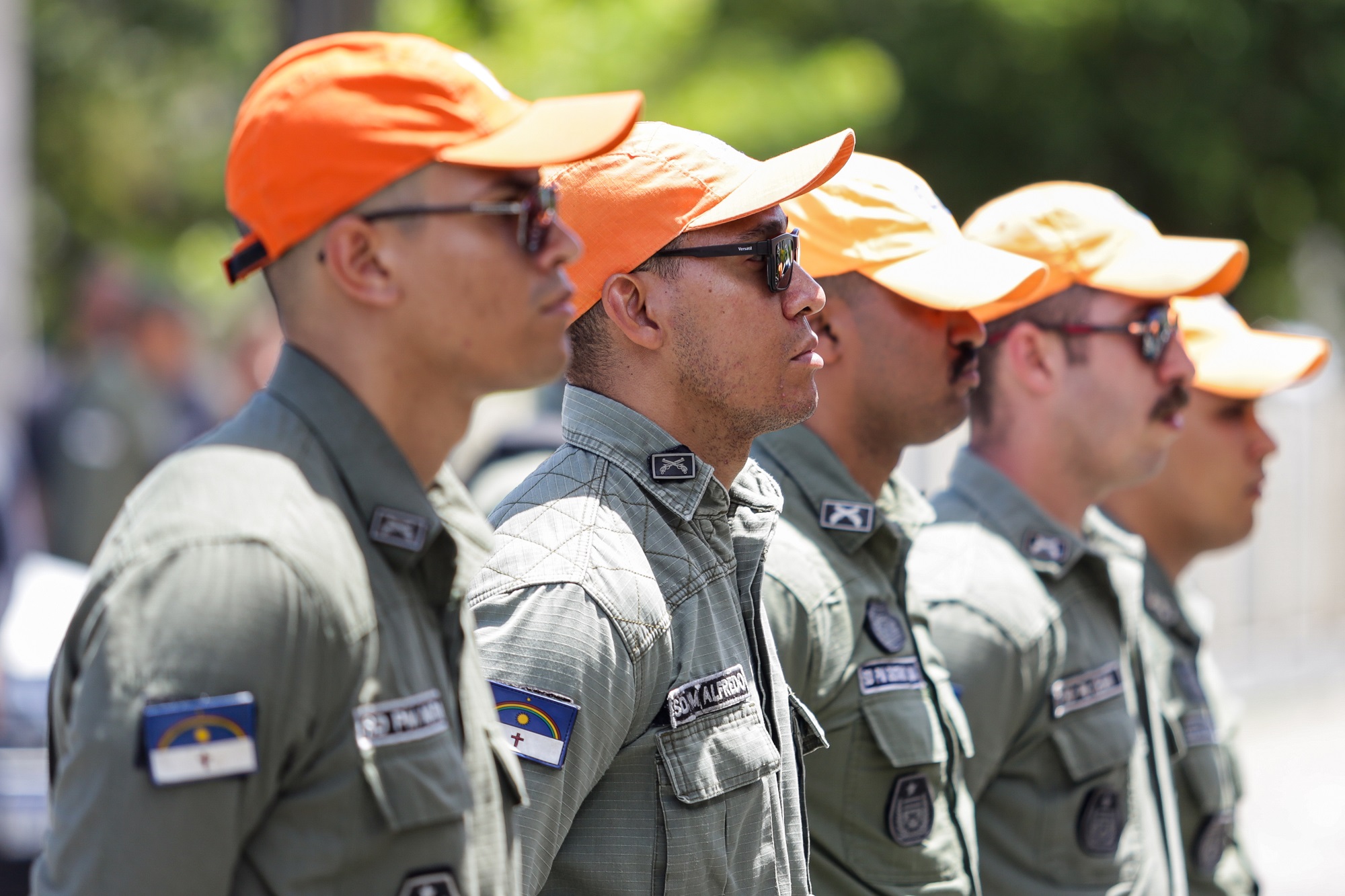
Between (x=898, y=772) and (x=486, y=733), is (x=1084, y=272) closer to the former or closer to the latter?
(x=898, y=772)

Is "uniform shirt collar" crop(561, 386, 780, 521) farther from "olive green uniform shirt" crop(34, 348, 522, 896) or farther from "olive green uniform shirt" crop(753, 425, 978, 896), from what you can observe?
"olive green uniform shirt" crop(34, 348, 522, 896)

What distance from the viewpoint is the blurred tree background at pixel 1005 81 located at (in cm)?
1025

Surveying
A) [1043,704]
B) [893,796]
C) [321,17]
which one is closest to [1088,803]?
[1043,704]

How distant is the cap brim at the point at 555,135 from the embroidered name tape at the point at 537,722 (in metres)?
0.82

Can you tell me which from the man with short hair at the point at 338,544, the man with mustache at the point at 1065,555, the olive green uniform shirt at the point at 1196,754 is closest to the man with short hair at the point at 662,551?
the man with short hair at the point at 338,544

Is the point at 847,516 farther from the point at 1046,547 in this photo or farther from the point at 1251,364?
the point at 1251,364

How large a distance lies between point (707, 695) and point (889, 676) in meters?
0.70

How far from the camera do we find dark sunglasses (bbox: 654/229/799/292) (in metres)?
2.68

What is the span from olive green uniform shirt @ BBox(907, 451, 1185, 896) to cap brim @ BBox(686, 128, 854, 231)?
1.03 m

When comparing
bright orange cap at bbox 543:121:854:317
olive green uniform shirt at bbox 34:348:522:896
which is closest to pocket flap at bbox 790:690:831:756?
bright orange cap at bbox 543:121:854:317

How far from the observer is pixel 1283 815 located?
878cm

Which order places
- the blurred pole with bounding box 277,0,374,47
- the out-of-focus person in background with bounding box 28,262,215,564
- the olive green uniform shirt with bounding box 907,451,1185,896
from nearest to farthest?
the olive green uniform shirt with bounding box 907,451,1185,896 → the blurred pole with bounding box 277,0,374,47 → the out-of-focus person in background with bounding box 28,262,215,564

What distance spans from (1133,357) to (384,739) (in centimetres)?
282


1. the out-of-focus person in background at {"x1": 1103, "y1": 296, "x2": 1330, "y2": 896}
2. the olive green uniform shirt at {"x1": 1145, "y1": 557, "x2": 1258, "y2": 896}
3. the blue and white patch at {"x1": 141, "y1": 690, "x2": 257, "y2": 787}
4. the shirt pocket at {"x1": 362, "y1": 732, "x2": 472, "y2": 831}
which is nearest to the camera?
the blue and white patch at {"x1": 141, "y1": 690, "x2": 257, "y2": 787}
